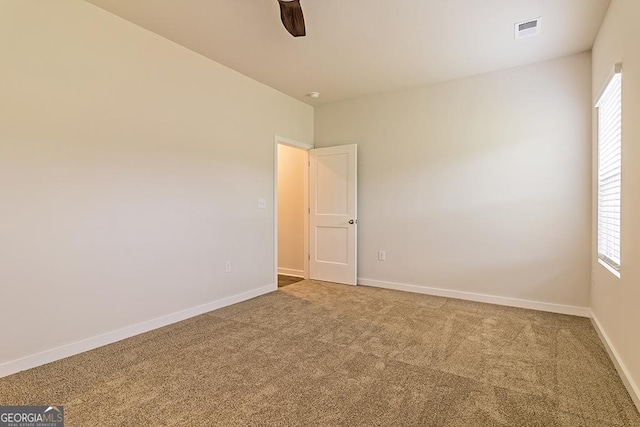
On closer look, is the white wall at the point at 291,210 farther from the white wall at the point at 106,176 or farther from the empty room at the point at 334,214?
the white wall at the point at 106,176

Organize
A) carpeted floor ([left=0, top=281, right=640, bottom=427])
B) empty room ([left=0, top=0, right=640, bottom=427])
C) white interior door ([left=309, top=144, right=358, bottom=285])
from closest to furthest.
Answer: carpeted floor ([left=0, top=281, right=640, bottom=427])
empty room ([left=0, top=0, right=640, bottom=427])
white interior door ([left=309, top=144, right=358, bottom=285])

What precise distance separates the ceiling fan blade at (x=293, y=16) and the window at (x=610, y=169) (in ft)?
7.14

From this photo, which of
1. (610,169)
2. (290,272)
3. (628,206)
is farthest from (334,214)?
(628,206)

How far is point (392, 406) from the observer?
1812mm

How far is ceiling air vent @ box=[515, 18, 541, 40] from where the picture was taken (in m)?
2.77

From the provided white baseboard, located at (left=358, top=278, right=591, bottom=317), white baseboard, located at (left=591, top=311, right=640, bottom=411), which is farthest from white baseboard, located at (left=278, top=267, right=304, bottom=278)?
white baseboard, located at (left=591, top=311, right=640, bottom=411)

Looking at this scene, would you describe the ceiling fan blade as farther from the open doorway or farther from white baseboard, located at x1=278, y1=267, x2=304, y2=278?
white baseboard, located at x1=278, y1=267, x2=304, y2=278

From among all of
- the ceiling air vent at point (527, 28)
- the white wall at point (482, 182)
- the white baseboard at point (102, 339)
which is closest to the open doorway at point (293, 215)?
the white wall at point (482, 182)

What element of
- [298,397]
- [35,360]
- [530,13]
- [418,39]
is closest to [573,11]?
Result: [530,13]

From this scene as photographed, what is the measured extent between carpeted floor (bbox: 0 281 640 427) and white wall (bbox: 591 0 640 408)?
0.20m

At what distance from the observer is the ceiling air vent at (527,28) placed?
277 cm

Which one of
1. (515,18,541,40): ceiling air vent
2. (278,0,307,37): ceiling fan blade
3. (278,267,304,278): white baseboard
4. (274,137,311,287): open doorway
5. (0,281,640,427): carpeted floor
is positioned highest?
(515,18,541,40): ceiling air vent

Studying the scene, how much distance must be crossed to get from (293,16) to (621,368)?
3143 mm

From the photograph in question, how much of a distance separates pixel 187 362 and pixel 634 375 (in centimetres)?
277
